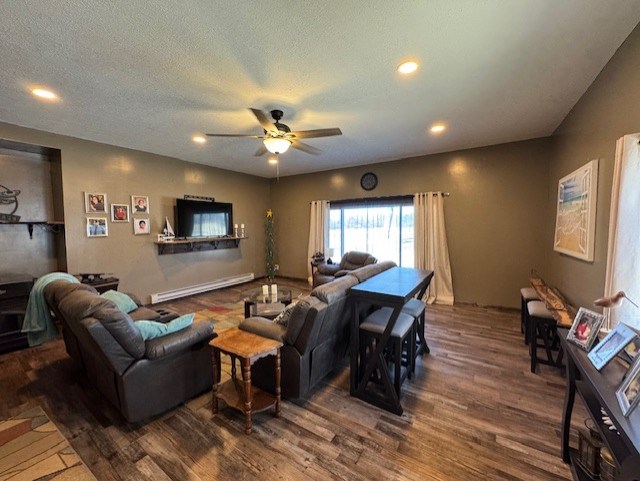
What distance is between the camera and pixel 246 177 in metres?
6.33

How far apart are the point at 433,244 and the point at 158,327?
4.42 meters

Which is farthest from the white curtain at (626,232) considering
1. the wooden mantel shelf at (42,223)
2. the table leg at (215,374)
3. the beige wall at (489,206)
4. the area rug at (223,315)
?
the wooden mantel shelf at (42,223)

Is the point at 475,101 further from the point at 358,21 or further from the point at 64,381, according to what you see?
the point at 64,381

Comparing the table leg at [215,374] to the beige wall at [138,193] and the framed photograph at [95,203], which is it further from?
the framed photograph at [95,203]

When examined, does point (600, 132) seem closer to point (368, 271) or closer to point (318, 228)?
point (368, 271)

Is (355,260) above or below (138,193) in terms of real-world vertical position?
below

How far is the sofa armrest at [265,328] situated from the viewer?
6.73 feet

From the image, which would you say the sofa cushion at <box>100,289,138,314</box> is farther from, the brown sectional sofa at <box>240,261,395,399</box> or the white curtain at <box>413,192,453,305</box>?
the white curtain at <box>413,192,453,305</box>

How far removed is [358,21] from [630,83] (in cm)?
193

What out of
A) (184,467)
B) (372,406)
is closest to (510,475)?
(372,406)

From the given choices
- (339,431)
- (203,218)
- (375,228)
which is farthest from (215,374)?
(375,228)

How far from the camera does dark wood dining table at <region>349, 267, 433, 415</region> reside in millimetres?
1946

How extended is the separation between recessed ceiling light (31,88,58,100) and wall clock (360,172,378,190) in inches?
186

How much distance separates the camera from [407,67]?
6.74 ft
